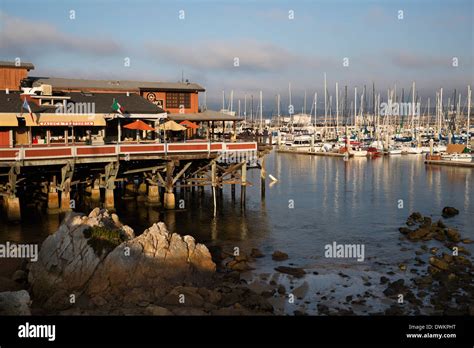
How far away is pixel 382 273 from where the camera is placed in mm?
24812

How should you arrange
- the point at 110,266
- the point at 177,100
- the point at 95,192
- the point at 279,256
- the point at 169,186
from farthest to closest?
1. the point at 177,100
2. the point at 95,192
3. the point at 169,186
4. the point at 279,256
5. the point at 110,266

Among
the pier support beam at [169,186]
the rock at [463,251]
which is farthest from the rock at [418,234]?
the pier support beam at [169,186]

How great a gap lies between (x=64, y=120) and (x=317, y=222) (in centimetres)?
1827

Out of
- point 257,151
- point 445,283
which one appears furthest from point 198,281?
point 257,151

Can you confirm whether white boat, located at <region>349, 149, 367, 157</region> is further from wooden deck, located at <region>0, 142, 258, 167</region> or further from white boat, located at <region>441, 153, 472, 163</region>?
wooden deck, located at <region>0, 142, 258, 167</region>

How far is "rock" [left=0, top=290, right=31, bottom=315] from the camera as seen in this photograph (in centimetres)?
1590

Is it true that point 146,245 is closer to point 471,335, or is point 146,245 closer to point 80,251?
point 80,251

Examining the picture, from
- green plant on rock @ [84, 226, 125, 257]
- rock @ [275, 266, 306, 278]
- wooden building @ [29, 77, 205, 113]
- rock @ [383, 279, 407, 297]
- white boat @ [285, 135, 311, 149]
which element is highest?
wooden building @ [29, 77, 205, 113]

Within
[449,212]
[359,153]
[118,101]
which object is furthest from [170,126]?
[359,153]

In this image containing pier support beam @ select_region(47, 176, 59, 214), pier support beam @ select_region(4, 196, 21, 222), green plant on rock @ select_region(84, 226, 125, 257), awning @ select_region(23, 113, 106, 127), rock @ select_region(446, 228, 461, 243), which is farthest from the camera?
awning @ select_region(23, 113, 106, 127)

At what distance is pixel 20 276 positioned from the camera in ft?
74.0

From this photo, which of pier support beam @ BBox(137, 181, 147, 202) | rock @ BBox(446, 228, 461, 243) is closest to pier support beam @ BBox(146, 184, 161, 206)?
pier support beam @ BBox(137, 181, 147, 202)

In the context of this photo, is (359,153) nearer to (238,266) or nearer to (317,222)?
(317,222)

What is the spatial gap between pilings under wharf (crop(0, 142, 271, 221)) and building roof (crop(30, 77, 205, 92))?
891 centimetres
